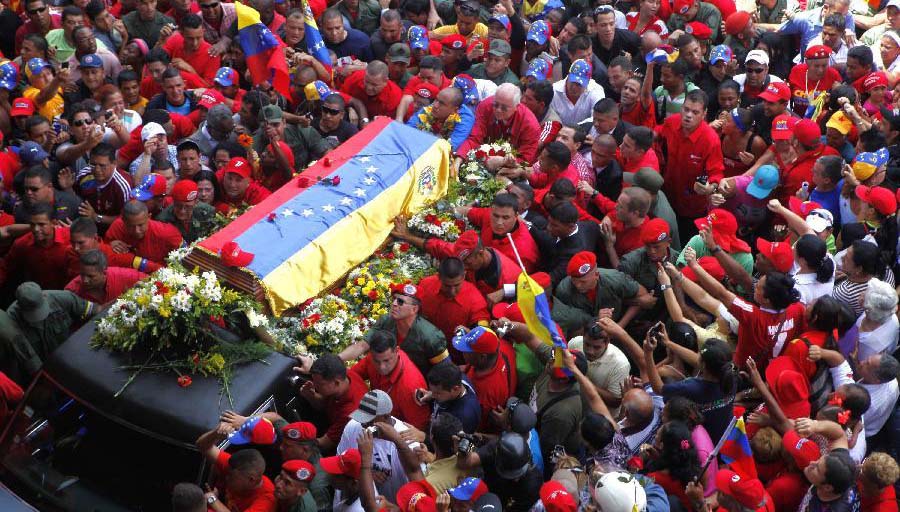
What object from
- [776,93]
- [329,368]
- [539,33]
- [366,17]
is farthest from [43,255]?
[776,93]

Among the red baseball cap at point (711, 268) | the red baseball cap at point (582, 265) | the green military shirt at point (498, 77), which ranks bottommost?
the green military shirt at point (498, 77)

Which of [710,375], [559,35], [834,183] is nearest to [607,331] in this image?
[710,375]

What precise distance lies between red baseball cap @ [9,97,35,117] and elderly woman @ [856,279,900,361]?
9.17 meters

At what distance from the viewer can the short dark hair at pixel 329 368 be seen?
798 cm

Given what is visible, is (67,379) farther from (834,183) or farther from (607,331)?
(834,183)

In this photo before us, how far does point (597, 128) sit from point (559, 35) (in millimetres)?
3210

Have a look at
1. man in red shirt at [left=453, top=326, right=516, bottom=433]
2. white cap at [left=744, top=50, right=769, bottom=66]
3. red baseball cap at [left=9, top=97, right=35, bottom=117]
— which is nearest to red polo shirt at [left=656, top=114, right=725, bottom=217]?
white cap at [left=744, top=50, right=769, bottom=66]

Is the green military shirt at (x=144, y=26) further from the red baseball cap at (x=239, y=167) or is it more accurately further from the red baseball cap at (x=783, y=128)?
Result: the red baseball cap at (x=783, y=128)

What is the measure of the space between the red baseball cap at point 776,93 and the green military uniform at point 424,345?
207 inches

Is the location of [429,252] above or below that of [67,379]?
below

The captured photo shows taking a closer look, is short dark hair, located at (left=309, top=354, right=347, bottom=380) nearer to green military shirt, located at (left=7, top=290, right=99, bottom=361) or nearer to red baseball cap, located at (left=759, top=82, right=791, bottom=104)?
green military shirt, located at (left=7, top=290, right=99, bottom=361)

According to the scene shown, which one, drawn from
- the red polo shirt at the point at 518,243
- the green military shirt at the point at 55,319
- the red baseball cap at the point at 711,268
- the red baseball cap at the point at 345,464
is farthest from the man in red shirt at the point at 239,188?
the red baseball cap at the point at 711,268

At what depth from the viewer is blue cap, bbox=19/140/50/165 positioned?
11.3m

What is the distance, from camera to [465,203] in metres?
10.8
